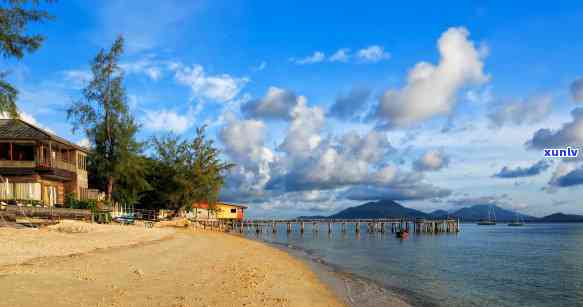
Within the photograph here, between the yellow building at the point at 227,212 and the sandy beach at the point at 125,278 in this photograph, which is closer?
the sandy beach at the point at 125,278

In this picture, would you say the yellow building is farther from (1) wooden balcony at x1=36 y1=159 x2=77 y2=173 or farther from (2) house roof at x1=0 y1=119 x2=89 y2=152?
(2) house roof at x1=0 y1=119 x2=89 y2=152

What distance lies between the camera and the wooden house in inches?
1292

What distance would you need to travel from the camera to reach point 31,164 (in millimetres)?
33094

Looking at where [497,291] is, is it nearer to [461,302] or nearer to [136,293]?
[461,302]

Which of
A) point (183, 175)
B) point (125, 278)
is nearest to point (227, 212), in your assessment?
point (183, 175)

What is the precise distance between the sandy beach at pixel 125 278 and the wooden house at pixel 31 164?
13.5m

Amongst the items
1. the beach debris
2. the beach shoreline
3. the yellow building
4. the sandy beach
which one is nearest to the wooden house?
the sandy beach

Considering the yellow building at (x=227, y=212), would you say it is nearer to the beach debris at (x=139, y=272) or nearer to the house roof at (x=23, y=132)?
the house roof at (x=23, y=132)

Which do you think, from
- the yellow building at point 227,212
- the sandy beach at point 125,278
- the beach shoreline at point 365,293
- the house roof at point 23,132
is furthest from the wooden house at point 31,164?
the yellow building at point 227,212

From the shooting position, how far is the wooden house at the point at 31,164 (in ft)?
108

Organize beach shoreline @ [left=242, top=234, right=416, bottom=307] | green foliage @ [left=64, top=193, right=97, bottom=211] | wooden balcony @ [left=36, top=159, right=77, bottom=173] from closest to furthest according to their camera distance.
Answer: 1. beach shoreline @ [left=242, top=234, right=416, bottom=307]
2. wooden balcony @ [left=36, top=159, right=77, bottom=173]
3. green foliage @ [left=64, top=193, right=97, bottom=211]

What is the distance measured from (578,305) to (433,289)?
5.83m

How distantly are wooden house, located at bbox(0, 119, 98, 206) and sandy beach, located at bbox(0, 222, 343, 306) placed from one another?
13.5m

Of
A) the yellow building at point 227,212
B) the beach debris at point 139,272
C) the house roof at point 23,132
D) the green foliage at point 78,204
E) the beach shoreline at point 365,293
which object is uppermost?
the house roof at point 23,132
